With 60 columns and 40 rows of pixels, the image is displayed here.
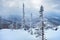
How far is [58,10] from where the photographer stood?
223 inches

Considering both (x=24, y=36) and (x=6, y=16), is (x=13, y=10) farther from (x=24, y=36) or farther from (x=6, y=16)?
(x=24, y=36)

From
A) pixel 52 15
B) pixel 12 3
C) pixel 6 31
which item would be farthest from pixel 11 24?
pixel 52 15

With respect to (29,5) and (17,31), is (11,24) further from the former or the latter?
(29,5)

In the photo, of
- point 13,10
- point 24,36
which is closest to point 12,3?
point 13,10

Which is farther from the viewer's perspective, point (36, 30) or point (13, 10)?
point (13, 10)

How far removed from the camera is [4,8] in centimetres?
578

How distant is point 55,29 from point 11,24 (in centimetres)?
146

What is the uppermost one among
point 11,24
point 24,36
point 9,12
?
point 9,12

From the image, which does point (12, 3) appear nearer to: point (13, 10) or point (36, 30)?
point (13, 10)

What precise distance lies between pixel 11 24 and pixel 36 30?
39.0 inches

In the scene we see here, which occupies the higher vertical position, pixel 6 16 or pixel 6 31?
pixel 6 16

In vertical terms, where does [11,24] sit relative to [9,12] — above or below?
below

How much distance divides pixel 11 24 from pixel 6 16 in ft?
1.03

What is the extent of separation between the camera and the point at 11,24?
5.67 m
